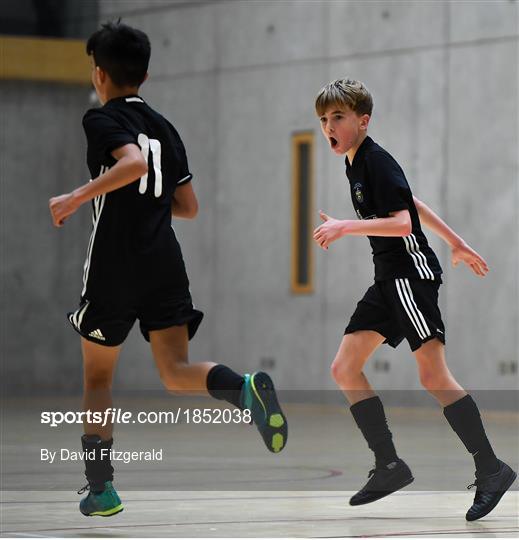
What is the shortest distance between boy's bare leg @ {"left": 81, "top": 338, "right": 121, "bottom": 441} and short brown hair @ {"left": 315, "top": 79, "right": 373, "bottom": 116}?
1.33 m

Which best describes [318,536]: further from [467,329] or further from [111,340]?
[467,329]

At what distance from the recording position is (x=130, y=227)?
475cm

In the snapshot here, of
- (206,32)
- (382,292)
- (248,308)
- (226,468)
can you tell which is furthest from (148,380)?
(382,292)

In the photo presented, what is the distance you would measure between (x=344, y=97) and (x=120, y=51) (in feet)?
3.36

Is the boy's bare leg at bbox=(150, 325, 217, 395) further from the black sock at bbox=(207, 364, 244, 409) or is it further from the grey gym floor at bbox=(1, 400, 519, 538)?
the grey gym floor at bbox=(1, 400, 519, 538)

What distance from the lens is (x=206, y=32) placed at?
53.3ft

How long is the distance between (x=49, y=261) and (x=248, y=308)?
2728 mm

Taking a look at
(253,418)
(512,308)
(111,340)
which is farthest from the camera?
(512,308)

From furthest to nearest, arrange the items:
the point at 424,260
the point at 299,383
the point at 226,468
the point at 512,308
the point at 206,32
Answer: the point at 206,32, the point at 299,383, the point at 512,308, the point at 226,468, the point at 424,260

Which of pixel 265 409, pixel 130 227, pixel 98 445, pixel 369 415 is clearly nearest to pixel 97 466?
pixel 98 445

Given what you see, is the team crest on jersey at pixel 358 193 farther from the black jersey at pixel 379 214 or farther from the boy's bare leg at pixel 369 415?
the boy's bare leg at pixel 369 415

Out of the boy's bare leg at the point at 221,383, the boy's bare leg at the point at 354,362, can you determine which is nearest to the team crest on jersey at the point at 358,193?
the boy's bare leg at the point at 354,362

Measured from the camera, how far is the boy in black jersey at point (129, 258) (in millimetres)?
4734

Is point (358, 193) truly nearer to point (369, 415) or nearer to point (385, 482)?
point (369, 415)
